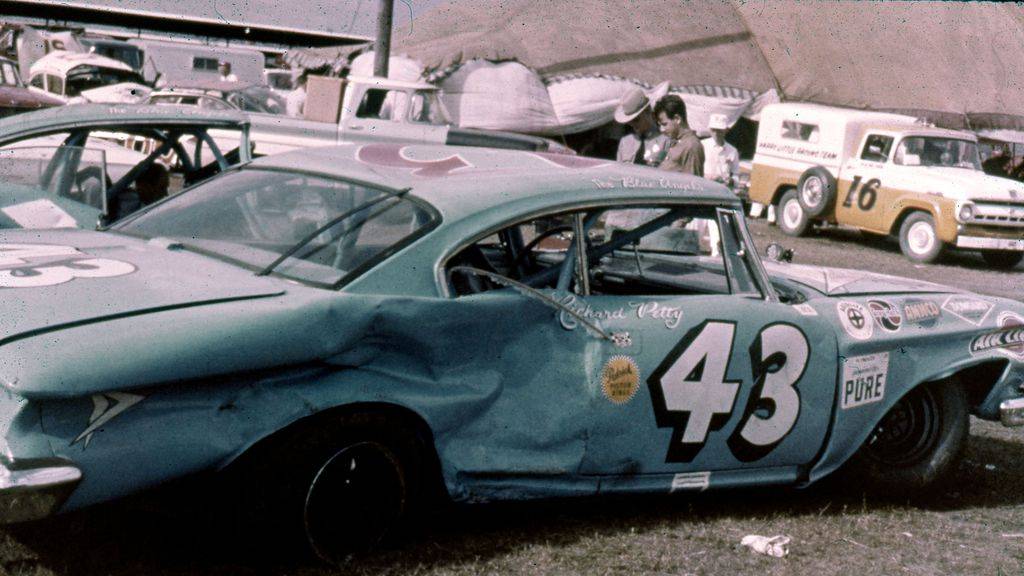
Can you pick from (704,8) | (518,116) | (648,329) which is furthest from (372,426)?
(704,8)

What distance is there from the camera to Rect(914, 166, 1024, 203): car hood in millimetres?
14960

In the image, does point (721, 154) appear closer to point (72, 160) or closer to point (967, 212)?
point (967, 212)

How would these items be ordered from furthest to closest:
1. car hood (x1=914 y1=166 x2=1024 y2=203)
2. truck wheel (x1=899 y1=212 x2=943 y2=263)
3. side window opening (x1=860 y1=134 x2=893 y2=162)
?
side window opening (x1=860 y1=134 x2=893 y2=162) < truck wheel (x1=899 y1=212 x2=943 y2=263) < car hood (x1=914 y1=166 x2=1024 y2=203)

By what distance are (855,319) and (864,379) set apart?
23 cm

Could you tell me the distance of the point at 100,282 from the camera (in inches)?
125

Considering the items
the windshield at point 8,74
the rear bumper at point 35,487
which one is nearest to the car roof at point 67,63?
the windshield at point 8,74

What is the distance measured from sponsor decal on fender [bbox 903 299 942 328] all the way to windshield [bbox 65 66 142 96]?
90.9 feet

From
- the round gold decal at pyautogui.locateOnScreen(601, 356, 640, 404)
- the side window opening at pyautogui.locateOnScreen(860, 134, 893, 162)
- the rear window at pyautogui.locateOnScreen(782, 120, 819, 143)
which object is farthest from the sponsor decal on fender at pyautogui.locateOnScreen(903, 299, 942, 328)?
the rear window at pyautogui.locateOnScreen(782, 120, 819, 143)

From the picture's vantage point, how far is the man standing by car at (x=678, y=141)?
8.32 metres

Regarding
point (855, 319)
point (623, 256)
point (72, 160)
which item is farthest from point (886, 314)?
point (72, 160)

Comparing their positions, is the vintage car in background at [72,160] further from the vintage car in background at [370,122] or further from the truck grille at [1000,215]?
the truck grille at [1000,215]

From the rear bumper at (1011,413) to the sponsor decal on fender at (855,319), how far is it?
0.81 metres

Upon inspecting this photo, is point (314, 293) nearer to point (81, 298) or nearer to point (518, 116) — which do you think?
point (81, 298)

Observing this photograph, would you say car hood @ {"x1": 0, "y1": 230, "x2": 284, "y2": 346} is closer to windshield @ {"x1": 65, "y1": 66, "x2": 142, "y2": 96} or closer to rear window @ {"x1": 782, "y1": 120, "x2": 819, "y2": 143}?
rear window @ {"x1": 782, "y1": 120, "x2": 819, "y2": 143}
